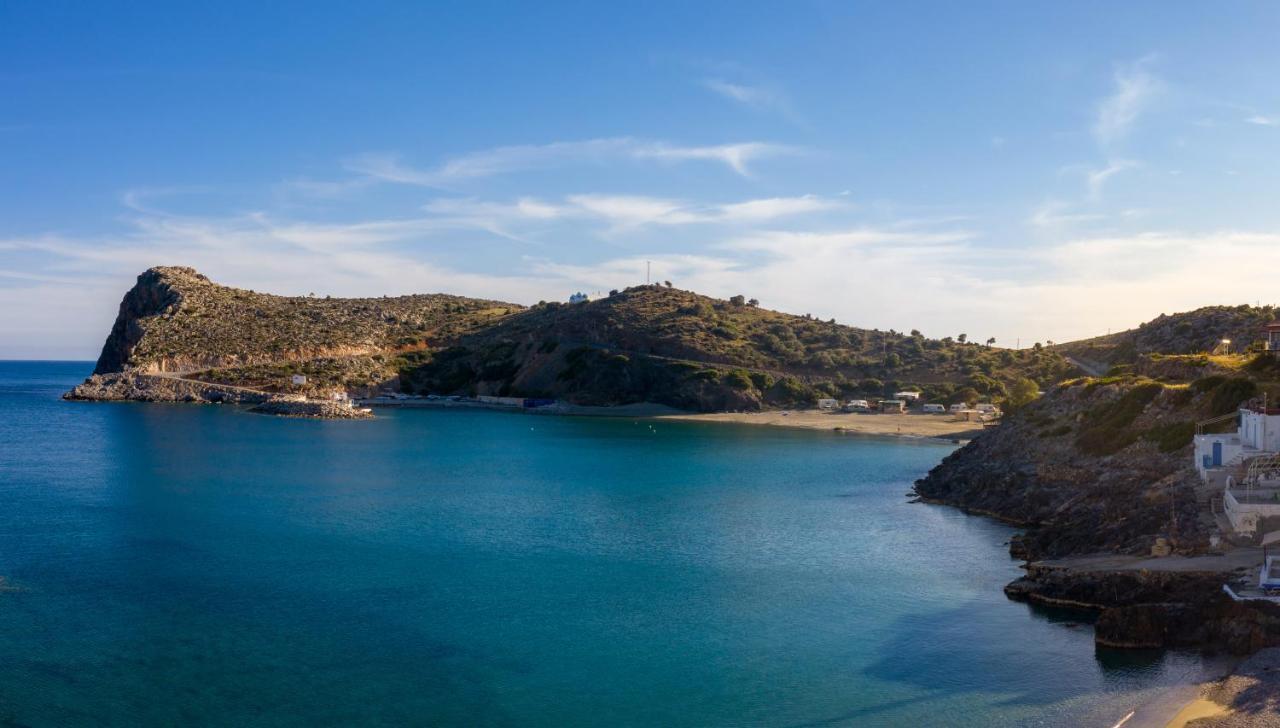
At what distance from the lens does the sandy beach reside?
3962 inches

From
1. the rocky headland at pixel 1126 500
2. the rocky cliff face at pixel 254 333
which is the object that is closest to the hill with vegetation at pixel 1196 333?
the rocky headland at pixel 1126 500

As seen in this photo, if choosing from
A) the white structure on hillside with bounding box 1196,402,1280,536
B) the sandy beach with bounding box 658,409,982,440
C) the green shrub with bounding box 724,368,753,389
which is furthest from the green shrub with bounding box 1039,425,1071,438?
the green shrub with bounding box 724,368,753,389

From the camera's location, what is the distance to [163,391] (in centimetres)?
12544

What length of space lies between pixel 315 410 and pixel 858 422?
226ft

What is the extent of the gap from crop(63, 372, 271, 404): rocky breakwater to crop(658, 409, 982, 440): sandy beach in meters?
59.1

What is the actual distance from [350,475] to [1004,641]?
4896 centimetres

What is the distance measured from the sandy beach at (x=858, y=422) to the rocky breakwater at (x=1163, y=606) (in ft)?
211

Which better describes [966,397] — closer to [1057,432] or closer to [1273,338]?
[1057,432]

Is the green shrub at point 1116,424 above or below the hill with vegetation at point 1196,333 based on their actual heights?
below

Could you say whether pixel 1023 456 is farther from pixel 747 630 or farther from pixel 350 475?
pixel 350 475

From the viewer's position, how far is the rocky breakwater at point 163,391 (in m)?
125

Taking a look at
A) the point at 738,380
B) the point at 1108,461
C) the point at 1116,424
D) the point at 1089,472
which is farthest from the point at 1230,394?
the point at 738,380

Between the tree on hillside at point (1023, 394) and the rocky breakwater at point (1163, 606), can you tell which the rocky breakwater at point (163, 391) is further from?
the rocky breakwater at point (1163, 606)

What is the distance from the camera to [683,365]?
133000 mm
